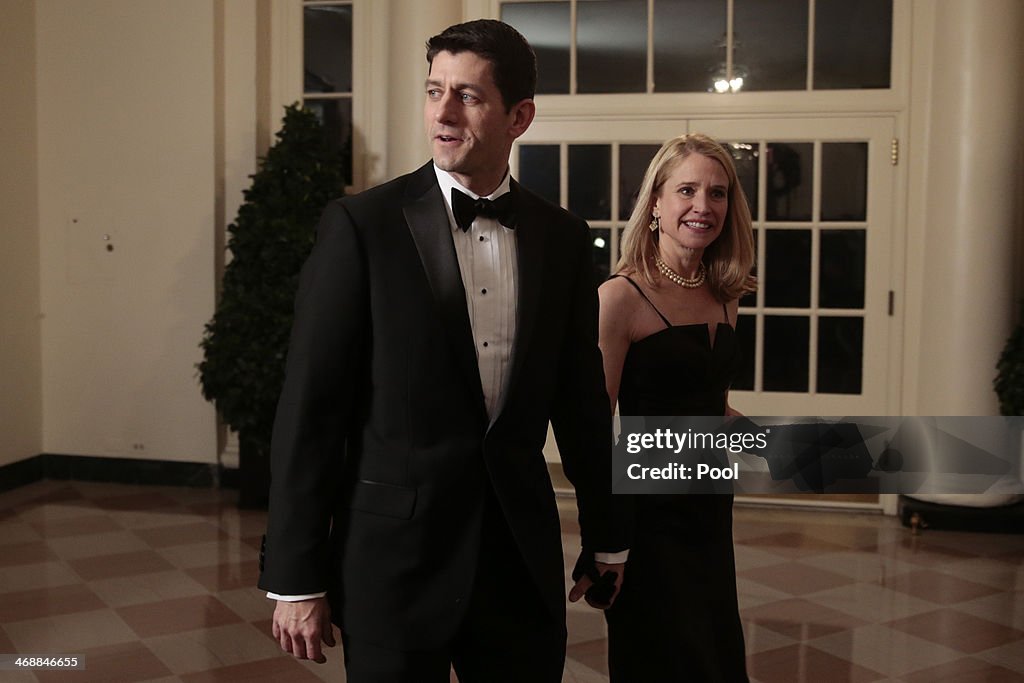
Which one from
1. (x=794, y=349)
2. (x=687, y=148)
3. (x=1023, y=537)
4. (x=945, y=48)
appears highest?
(x=945, y=48)

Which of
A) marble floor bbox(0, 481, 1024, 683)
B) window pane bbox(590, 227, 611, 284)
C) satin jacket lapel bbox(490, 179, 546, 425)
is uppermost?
window pane bbox(590, 227, 611, 284)

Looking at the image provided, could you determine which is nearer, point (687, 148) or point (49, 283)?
point (687, 148)

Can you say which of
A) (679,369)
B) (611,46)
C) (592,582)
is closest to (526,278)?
(592,582)

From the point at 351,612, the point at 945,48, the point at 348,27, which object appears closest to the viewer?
the point at 351,612

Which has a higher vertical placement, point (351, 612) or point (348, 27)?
point (348, 27)

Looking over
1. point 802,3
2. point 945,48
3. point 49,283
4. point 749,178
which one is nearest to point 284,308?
point 49,283

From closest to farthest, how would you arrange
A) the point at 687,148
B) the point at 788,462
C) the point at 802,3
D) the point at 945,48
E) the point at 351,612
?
the point at 351,612 < the point at 687,148 < the point at 788,462 < the point at 945,48 < the point at 802,3

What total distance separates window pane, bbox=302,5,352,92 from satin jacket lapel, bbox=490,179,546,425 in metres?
4.50

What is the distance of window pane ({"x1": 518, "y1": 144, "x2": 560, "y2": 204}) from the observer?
5820mm

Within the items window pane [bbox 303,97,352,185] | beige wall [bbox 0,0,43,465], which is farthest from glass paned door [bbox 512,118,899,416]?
beige wall [bbox 0,0,43,465]

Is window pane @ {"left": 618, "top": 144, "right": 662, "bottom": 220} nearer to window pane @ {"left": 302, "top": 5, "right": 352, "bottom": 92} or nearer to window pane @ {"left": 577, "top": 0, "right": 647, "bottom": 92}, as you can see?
window pane @ {"left": 577, "top": 0, "right": 647, "bottom": 92}

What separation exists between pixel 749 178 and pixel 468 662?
4.32 m

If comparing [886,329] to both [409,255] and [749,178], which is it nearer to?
[749,178]

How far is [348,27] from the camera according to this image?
604 centimetres
